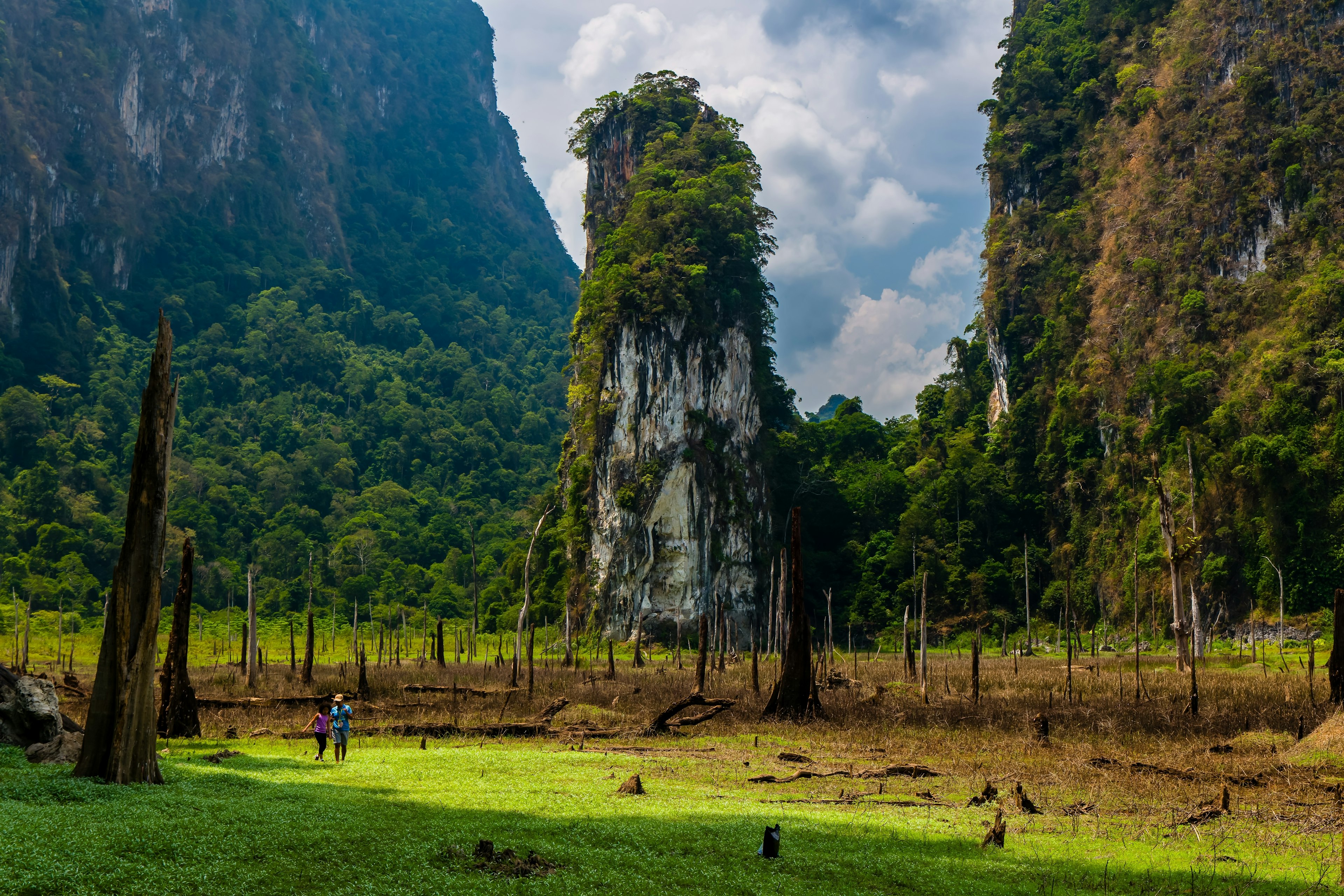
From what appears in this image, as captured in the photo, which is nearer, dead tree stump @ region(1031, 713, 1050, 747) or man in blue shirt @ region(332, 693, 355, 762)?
man in blue shirt @ region(332, 693, 355, 762)

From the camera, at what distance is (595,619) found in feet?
228

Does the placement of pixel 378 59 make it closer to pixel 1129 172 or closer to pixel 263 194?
pixel 263 194

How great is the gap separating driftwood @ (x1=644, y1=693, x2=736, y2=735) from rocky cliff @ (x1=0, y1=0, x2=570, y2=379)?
10119 centimetres

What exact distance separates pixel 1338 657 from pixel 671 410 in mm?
54457

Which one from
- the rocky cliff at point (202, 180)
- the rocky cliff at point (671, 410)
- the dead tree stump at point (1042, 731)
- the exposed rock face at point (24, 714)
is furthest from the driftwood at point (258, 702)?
the rocky cliff at point (202, 180)

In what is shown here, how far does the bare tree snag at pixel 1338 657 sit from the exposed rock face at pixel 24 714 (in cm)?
2219

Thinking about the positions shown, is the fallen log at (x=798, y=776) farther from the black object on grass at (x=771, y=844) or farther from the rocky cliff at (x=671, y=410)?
the rocky cliff at (x=671, y=410)

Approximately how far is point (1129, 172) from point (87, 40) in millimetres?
118115

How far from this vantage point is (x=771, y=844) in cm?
896

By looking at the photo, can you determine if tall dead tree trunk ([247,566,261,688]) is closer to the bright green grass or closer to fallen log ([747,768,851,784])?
the bright green grass

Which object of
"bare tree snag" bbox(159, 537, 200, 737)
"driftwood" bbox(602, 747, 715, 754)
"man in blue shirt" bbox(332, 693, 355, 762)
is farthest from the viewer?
"bare tree snag" bbox(159, 537, 200, 737)

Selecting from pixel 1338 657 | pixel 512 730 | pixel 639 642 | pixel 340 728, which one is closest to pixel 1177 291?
pixel 639 642

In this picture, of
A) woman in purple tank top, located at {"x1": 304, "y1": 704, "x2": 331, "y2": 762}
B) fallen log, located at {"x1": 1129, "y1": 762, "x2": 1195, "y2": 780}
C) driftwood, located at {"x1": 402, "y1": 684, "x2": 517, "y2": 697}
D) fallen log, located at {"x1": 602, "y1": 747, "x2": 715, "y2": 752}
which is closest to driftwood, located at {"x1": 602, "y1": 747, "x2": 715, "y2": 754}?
fallen log, located at {"x1": 602, "y1": 747, "x2": 715, "y2": 752}

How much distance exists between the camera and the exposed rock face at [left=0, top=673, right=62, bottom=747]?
43.0ft
